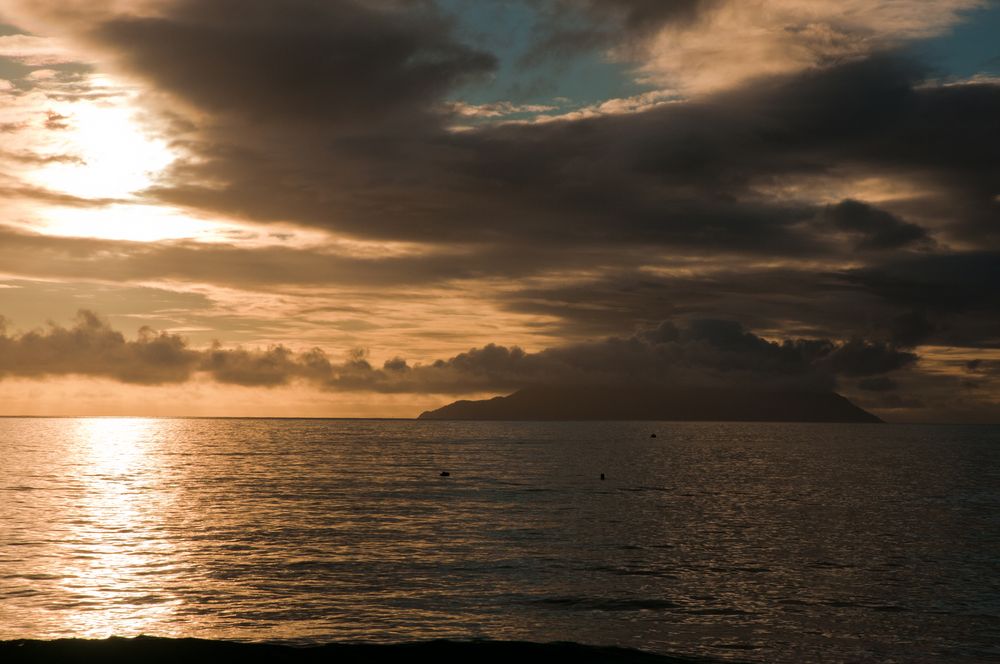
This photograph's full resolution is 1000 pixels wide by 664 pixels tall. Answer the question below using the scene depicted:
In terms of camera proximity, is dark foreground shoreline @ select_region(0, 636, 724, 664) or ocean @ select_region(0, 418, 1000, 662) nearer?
dark foreground shoreline @ select_region(0, 636, 724, 664)

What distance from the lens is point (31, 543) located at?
5806 centimetres

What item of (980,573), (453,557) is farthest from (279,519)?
(980,573)

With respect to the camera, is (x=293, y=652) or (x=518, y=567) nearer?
(x=293, y=652)

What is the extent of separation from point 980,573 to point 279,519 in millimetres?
52547

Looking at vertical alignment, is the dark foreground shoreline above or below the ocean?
above

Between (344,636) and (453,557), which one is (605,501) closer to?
(453,557)

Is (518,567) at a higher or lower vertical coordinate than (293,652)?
lower

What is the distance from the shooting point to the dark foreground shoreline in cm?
2547

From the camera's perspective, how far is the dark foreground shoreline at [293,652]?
25.5 meters

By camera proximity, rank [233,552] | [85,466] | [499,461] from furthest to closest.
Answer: [499,461]
[85,466]
[233,552]

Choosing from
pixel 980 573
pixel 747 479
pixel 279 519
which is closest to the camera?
pixel 980 573

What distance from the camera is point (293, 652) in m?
26.2

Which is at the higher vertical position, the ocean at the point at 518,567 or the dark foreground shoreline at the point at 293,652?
the dark foreground shoreline at the point at 293,652

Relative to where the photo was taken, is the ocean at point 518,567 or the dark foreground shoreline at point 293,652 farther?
the ocean at point 518,567
